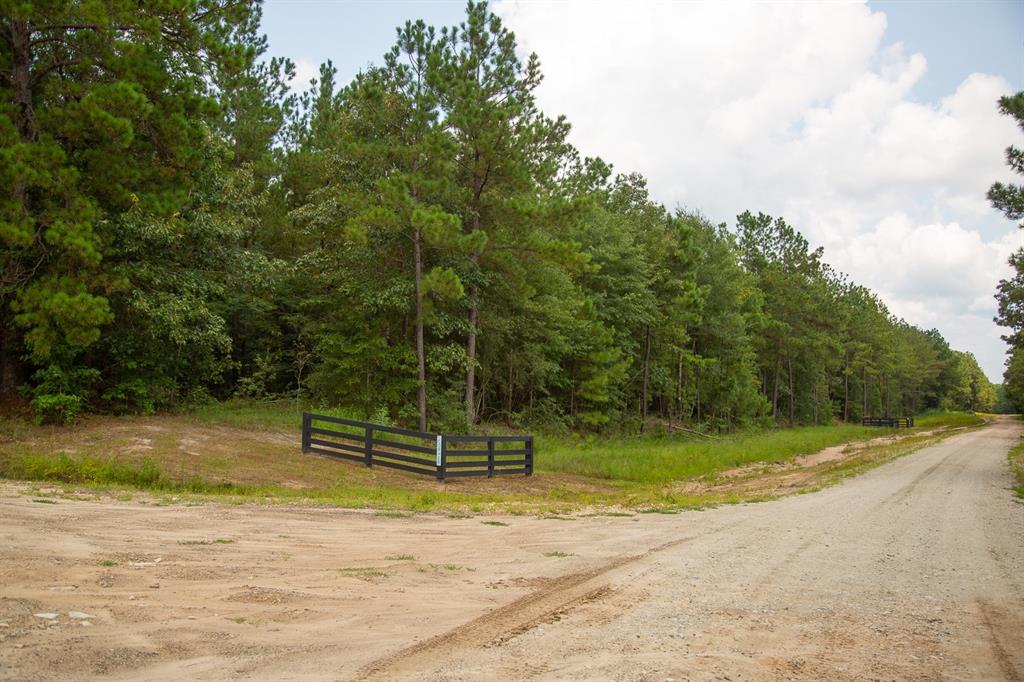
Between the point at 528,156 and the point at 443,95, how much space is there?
3563mm

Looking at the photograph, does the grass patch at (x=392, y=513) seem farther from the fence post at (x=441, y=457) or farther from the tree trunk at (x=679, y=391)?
the tree trunk at (x=679, y=391)

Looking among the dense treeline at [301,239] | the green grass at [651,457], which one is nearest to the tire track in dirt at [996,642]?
the green grass at [651,457]

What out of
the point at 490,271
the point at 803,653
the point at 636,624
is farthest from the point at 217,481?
the point at 490,271

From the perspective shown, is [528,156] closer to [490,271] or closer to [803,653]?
[490,271]

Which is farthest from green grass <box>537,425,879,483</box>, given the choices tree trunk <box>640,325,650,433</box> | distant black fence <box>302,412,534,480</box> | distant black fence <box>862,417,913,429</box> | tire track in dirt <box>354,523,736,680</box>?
distant black fence <box>862,417,913,429</box>

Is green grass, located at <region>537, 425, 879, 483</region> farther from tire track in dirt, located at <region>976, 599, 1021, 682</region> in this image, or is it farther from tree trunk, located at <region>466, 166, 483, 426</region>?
tire track in dirt, located at <region>976, 599, 1021, 682</region>

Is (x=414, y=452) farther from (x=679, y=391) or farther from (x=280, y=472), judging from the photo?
(x=679, y=391)

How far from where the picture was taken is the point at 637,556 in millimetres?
7668

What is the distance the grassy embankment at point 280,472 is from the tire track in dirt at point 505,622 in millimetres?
5250

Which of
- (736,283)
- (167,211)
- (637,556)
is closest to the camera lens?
(637,556)

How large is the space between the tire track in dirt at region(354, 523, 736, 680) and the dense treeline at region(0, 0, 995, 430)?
1499 centimetres

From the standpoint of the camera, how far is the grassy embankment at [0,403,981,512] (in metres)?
12.4

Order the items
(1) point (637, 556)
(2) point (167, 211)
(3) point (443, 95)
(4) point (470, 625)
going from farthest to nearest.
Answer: (3) point (443, 95)
(2) point (167, 211)
(1) point (637, 556)
(4) point (470, 625)

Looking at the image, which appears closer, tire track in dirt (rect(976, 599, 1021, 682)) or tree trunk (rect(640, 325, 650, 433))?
tire track in dirt (rect(976, 599, 1021, 682))
